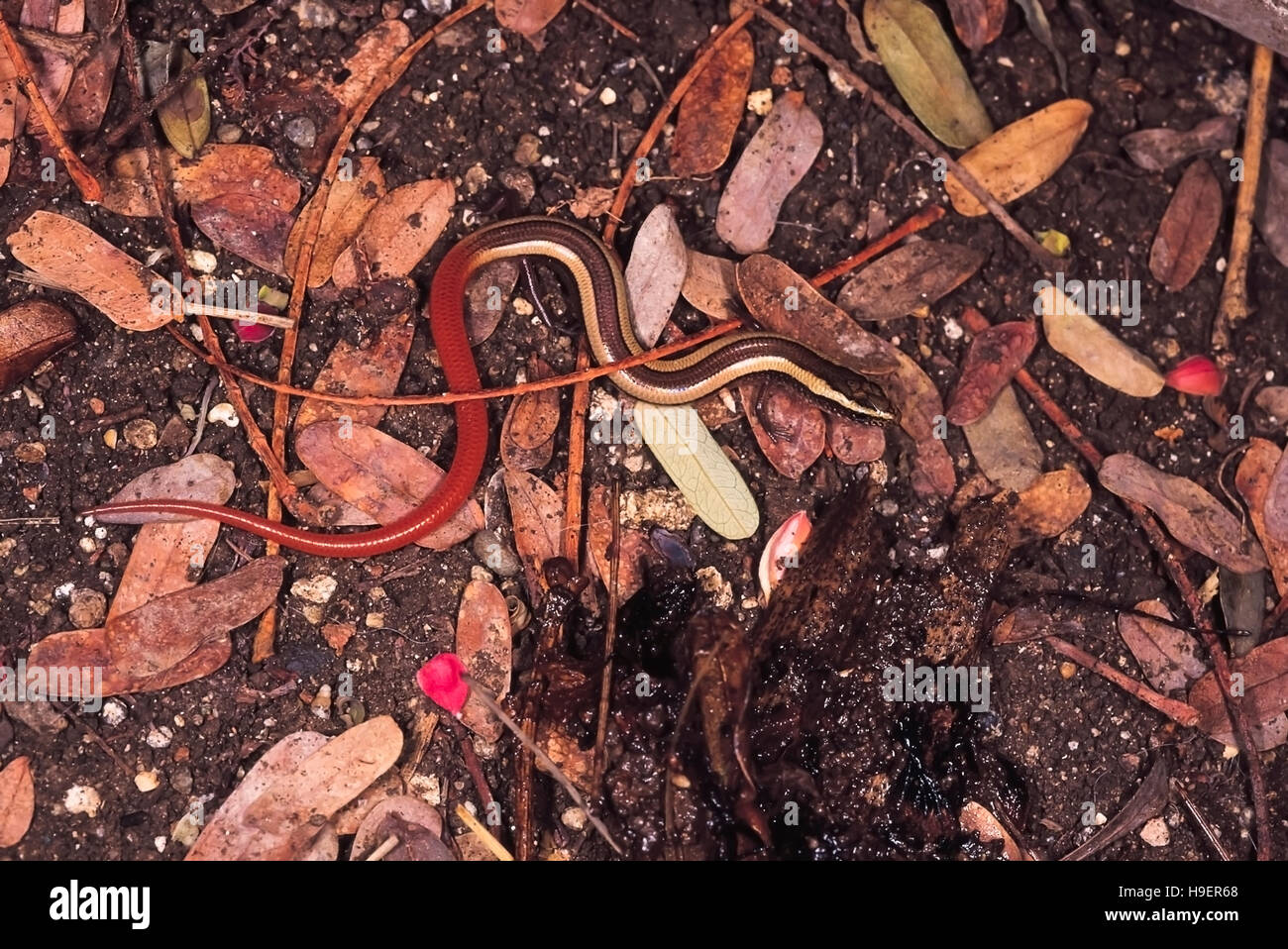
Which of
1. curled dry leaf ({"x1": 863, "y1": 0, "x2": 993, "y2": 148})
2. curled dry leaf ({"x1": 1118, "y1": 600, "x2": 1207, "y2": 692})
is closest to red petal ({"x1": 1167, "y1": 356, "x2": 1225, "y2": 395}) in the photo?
curled dry leaf ({"x1": 1118, "y1": 600, "x2": 1207, "y2": 692})

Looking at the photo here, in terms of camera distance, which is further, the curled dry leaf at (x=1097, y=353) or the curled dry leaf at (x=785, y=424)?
the curled dry leaf at (x=1097, y=353)

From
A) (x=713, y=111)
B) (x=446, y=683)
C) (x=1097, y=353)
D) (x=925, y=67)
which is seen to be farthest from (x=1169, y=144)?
(x=446, y=683)

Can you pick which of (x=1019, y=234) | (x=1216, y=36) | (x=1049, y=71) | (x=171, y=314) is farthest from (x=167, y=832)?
(x=1216, y=36)

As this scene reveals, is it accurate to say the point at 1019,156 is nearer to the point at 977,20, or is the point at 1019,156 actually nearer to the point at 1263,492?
the point at 977,20

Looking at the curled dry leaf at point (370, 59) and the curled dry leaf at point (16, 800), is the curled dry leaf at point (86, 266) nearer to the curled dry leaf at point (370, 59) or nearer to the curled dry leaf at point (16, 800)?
the curled dry leaf at point (370, 59)

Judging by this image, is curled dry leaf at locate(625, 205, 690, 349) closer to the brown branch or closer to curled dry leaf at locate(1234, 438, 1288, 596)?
the brown branch

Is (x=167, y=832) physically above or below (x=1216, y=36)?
below

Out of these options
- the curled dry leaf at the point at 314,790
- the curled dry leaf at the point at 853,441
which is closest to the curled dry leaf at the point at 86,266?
the curled dry leaf at the point at 314,790
